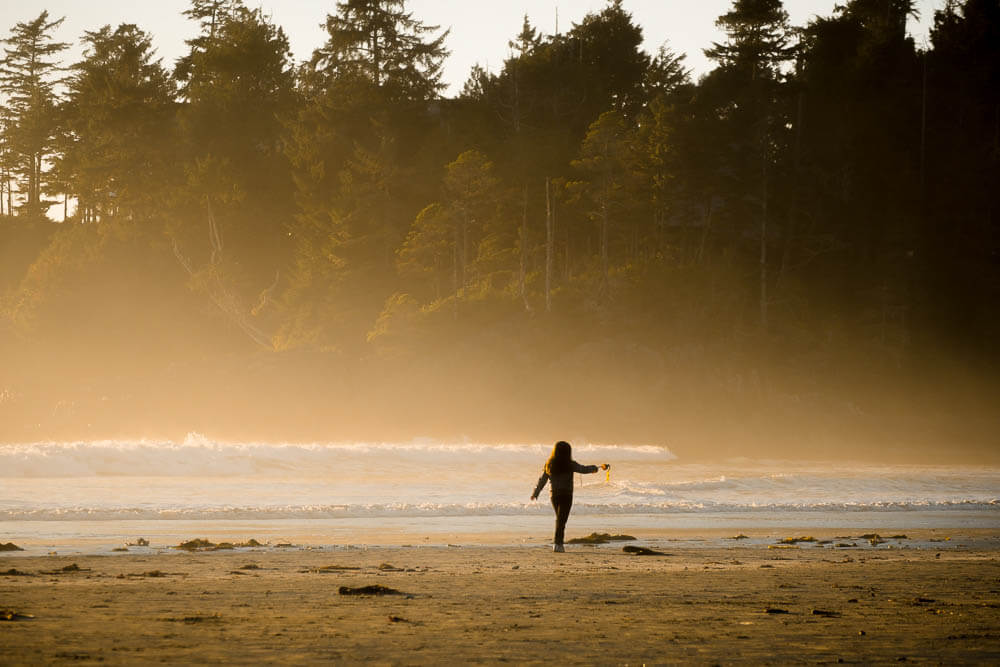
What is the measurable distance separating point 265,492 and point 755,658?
18.7m

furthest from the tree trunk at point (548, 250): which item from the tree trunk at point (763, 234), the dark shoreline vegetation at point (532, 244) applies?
the tree trunk at point (763, 234)

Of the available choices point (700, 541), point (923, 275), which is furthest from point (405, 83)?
point (700, 541)

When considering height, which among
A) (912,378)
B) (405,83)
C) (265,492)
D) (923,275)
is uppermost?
(405,83)

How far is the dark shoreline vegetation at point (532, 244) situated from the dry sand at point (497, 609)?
3261cm

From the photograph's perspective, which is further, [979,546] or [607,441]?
[607,441]

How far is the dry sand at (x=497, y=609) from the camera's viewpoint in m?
6.42

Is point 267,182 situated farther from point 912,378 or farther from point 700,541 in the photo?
point 700,541

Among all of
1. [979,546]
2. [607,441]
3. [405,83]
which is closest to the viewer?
[979,546]

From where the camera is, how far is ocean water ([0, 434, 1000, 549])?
1692 centimetres

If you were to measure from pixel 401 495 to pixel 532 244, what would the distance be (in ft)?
112

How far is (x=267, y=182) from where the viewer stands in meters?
61.4

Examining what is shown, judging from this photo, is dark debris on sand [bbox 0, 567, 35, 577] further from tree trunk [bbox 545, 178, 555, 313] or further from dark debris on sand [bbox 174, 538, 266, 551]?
tree trunk [bbox 545, 178, 555, 313]

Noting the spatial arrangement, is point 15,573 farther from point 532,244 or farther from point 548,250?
point 532,244

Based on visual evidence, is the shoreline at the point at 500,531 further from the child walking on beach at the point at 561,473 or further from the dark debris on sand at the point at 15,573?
the dark debris on sand at the point at 15,573
